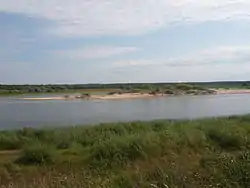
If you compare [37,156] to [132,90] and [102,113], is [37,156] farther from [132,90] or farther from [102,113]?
[132,90]

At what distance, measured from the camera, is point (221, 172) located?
4.71 meters

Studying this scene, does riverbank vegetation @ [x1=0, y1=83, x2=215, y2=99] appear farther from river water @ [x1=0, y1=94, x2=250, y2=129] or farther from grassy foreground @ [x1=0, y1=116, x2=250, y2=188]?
grassy foreground @ [x1=0, y1=116, x2=250, y2=188]

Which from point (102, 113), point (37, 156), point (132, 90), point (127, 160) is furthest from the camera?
point (132, 90)

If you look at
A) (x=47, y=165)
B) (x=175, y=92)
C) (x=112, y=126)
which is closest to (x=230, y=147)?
(x=47, y=165)

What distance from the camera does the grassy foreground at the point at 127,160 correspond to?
4.62 m

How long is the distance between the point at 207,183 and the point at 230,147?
9.28 metres

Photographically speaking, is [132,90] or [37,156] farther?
[132,90]

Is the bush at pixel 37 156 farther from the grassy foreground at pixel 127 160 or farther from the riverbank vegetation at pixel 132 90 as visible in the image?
the riverbank vegetation at pixel 132 90

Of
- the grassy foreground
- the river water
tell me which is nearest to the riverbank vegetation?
the river water

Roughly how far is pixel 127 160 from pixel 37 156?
350 cm

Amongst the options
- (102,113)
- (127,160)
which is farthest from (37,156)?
(102,113)

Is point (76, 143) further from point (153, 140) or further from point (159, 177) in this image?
point (159, 177)

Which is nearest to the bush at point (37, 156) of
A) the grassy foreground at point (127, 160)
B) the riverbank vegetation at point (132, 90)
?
the grassy foreground at point (127, 160)

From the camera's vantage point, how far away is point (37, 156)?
12906mm
